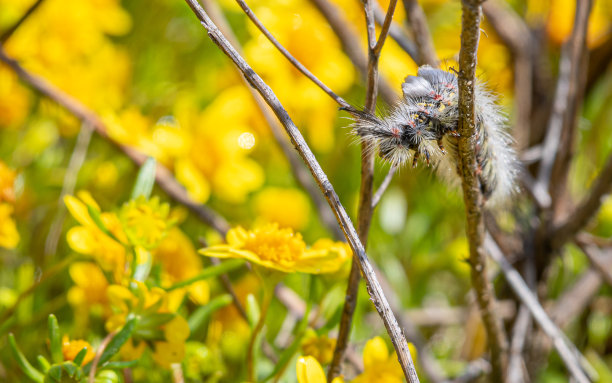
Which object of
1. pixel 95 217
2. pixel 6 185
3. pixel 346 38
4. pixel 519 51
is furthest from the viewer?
pixel 519 51

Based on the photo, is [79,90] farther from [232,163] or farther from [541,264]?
[541,264]

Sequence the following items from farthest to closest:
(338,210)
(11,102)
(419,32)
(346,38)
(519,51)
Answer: (519,51)
(11,102)
(346,38)
(419,32)
(338,210)

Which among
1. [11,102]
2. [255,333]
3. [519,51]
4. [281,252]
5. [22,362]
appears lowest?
[22,362]

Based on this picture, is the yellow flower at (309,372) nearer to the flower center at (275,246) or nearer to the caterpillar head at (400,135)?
the flower center at (275,246)

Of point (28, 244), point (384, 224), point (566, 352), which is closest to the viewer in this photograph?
point (566, 352)

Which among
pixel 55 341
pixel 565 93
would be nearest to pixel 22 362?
pixel 55 341

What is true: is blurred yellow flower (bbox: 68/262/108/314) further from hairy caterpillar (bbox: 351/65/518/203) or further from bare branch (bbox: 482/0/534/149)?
bare branch (bbox: 482/0/534/149)

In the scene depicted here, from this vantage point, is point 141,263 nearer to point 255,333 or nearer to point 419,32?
point 255,333

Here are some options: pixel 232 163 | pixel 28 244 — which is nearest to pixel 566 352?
pixel 232 163
